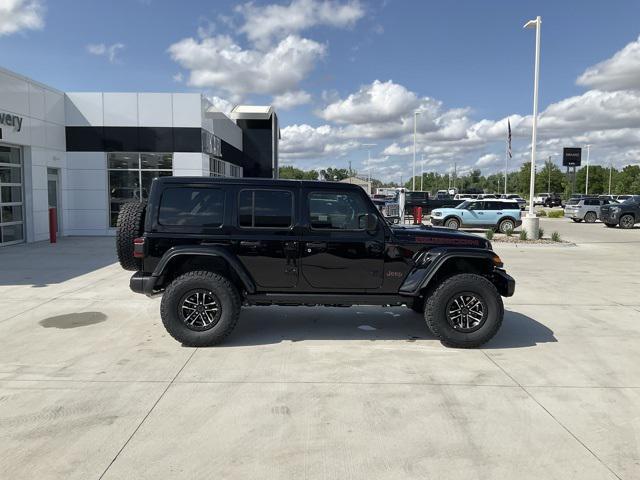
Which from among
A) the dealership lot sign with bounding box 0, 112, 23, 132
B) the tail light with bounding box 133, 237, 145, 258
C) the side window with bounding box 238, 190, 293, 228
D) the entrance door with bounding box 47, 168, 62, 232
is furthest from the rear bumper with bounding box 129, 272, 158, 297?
the entrance door with bounding box 47, 168, 62, 232

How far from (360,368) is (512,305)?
3925 millimetres

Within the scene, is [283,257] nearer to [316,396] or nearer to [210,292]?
[210,292]

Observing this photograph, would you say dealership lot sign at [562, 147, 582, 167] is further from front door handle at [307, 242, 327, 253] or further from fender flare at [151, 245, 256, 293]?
fender flare at [151, 245, 256, 293]

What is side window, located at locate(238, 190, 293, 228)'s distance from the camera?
5.82 meters

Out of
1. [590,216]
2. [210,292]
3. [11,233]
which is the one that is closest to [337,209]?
[210,292]

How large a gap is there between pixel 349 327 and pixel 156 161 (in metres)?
14.3

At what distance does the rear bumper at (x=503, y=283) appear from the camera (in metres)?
6.03

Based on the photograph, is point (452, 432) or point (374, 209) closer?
point (452, 432)

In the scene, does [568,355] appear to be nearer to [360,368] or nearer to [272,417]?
[360,368]

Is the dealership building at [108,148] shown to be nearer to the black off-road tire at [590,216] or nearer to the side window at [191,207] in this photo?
the side window at [191,207]

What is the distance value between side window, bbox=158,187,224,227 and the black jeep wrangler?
0.04ft

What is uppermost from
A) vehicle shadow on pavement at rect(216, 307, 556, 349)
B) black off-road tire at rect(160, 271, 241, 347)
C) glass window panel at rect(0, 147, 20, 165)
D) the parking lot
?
glass window panel at rect(0, 147, 20, 165)

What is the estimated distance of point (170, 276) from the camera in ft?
19.4

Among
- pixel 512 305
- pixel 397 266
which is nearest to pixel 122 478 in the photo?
pixel 397 266
